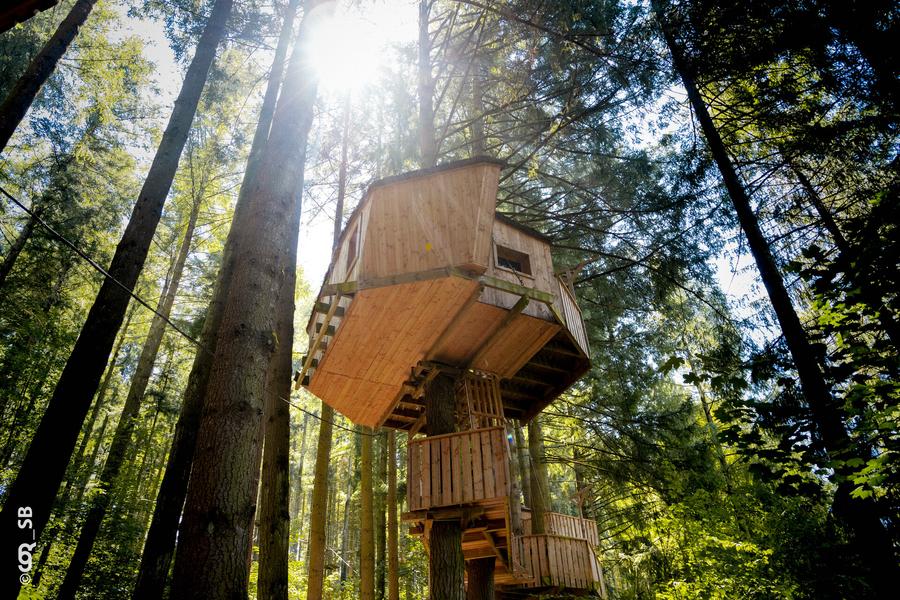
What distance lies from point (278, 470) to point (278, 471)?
0.04 ft

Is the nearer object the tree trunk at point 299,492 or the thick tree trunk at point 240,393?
the thick tree trunk at point 240,393

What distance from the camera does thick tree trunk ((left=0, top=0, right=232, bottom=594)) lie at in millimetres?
4353

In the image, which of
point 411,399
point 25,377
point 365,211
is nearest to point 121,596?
point 25,377

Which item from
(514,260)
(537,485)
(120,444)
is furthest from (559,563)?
(120,444)

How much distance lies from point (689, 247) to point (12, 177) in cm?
2169

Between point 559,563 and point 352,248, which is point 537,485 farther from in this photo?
point 352,248

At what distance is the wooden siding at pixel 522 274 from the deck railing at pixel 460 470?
221cm

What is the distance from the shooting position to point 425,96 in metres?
12.3

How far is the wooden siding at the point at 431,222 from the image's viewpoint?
7.06 meters

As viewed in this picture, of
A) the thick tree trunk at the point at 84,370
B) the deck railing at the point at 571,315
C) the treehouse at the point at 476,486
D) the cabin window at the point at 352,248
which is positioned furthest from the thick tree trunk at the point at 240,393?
the deck railing at the point at 571,315

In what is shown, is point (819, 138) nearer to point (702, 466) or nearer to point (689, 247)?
point (689, 247)

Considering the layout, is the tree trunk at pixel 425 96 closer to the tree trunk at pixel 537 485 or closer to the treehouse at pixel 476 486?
the treehouse at pixel 476 486

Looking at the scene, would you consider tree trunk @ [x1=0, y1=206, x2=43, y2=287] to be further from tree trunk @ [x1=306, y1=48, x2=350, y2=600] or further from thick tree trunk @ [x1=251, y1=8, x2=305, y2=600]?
thick tree trunk @ [x1=251, y1=8, x2=305, y2=600]

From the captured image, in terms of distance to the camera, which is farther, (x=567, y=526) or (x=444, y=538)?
(x=567, y=526)
